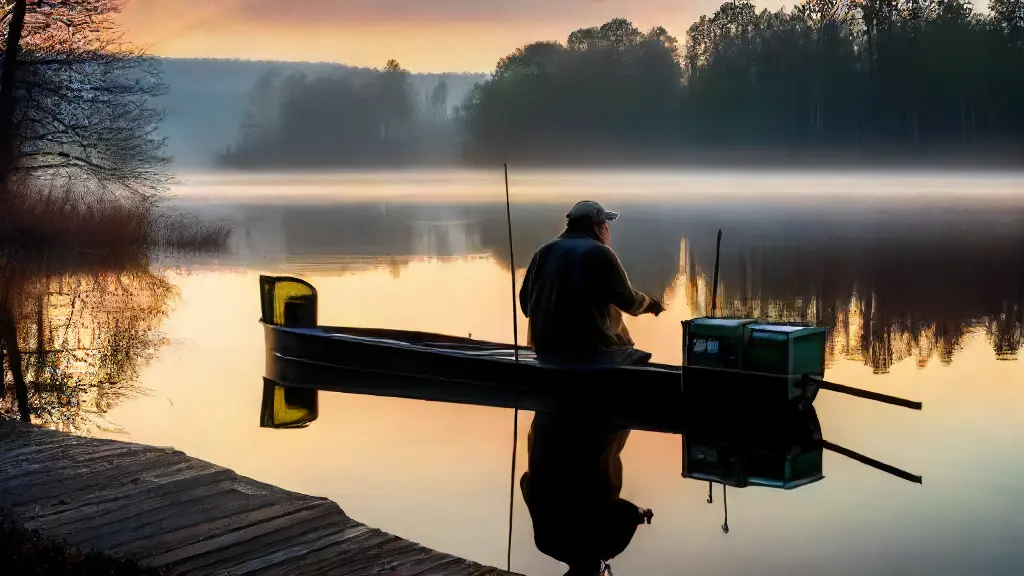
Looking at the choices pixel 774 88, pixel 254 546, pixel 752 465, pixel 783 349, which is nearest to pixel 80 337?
pixel 783 349

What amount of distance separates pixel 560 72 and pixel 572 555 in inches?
3623

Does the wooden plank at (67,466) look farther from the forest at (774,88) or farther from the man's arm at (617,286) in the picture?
the forest at (774,88)

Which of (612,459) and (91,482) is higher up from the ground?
(91,482)

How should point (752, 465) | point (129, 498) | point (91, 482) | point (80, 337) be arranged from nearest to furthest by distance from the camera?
point (129, 498)
point (91, 482)
point (752, 465)
point (80, 337)

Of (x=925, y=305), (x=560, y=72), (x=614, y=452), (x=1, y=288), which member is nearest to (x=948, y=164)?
(x=560, y=72)

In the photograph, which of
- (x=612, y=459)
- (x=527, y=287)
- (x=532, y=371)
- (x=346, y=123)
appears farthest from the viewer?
(x=346, y=123)

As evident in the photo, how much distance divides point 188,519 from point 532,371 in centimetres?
518

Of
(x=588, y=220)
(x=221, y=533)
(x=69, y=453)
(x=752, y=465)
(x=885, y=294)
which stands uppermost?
(x=588, y=220)

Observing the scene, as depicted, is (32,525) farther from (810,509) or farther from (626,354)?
(626,354)

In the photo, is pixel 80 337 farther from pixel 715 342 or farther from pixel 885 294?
pixel 885 294

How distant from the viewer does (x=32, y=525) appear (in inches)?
214

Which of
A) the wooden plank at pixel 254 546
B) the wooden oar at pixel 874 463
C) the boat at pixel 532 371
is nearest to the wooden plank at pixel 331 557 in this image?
the wooden plank at pixel 254 546

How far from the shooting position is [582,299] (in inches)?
388

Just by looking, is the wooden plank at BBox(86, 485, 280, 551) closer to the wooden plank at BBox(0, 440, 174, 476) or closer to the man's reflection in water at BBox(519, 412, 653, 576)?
the wooden plank at BBox(0, 440, 174, 476)
